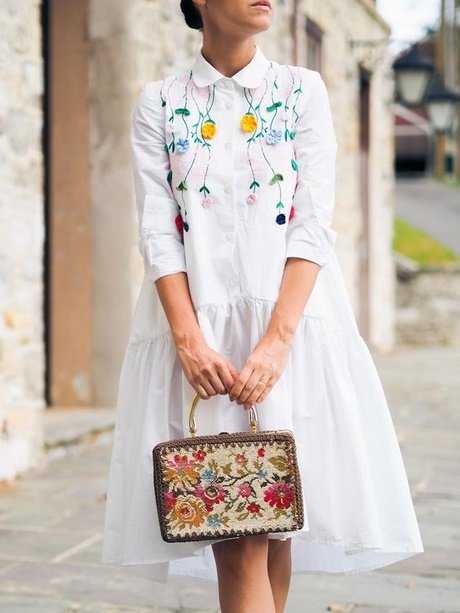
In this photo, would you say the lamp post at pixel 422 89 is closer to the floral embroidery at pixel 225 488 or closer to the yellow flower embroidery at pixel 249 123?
the yellow flower embroidery at pixel 249 123

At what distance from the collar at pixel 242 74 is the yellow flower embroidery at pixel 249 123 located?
73 millimetres

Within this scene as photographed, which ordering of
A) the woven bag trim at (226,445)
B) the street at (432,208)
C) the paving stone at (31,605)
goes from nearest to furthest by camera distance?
the woven bag trim at (226,445), the paving stone at (31,605), the street at (432,208)

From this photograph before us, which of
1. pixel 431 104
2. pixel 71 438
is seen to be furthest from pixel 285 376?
pixel 431 104

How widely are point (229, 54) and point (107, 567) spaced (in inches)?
76.3

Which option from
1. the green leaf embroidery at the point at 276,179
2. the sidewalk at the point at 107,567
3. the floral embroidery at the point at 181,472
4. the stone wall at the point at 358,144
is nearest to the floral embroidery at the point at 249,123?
the green leaf embroidery at the point at 276,179

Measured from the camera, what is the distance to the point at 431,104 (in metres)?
11.7

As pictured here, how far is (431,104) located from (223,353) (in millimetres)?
9934

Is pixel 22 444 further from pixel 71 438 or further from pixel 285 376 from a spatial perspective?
pixel 285 376

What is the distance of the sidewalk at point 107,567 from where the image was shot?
3.20 metres

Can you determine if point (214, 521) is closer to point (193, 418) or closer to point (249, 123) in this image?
point (193, 418)

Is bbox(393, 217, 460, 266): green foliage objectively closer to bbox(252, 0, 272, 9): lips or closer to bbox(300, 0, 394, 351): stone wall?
bbox(300, 0, 394, 351): stone wall

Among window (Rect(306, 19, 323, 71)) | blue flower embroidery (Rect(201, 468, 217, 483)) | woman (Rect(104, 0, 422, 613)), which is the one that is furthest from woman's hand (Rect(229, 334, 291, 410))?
window (Rect(306, 19, 323, 71))

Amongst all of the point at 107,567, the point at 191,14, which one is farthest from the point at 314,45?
the point at 191,14

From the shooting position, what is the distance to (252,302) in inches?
87.7
